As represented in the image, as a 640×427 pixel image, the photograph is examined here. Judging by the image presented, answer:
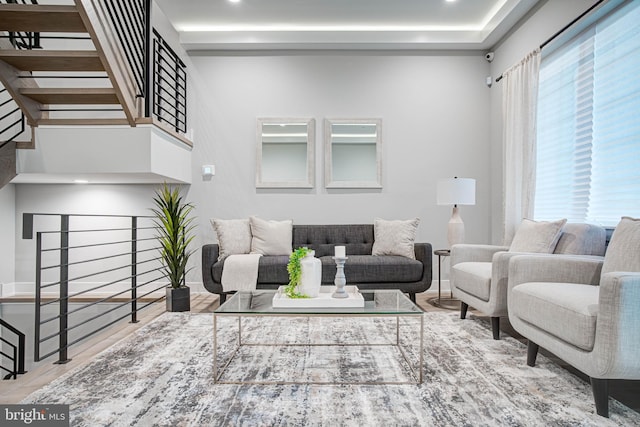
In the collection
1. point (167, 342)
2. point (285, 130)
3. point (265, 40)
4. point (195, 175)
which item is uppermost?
point (265, 40)

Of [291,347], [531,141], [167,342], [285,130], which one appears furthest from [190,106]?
[531,141]

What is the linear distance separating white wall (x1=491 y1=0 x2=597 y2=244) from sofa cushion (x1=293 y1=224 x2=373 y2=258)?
143 cm

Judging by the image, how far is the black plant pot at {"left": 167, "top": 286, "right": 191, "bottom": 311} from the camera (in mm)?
3824

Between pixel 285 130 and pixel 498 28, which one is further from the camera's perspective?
pixel 285 130

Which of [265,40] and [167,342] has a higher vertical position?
[265,40]

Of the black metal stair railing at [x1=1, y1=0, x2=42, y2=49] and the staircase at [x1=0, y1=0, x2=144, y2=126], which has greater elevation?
the black metal stair railing at [x1=1, y1=0, x2=42, y2=49]

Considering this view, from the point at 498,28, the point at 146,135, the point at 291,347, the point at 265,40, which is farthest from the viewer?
the point at 265,40

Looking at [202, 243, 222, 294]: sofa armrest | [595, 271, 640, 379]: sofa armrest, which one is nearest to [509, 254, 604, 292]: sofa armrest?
[595, 271, 640, 379]: sofa armrest

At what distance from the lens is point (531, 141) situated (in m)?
3.79

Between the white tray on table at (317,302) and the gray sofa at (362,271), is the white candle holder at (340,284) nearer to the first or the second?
the white tray on table at (317,302)

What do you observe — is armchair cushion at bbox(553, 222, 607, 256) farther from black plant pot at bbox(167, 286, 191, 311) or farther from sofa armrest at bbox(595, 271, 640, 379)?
black plant pot at bbox(167, 286, 191, 311)

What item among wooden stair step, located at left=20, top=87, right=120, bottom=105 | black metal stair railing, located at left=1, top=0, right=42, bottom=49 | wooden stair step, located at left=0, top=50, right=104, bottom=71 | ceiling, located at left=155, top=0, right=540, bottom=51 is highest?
ceiling, located at left=155, top=0, right=540, bottom=51

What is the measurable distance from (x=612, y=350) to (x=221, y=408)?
1674 mm

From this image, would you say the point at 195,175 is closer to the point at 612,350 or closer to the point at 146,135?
the point at 146,135
